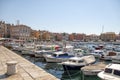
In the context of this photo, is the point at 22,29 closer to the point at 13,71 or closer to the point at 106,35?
the point at 106,35

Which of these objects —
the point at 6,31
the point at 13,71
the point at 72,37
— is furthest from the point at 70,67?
the point at 72,37

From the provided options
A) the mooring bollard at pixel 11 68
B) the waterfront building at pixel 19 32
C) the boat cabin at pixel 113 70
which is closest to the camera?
the mooring bollard at pixel 11 68

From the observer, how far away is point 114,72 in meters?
13.0

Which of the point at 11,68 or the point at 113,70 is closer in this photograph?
the point at 11,68

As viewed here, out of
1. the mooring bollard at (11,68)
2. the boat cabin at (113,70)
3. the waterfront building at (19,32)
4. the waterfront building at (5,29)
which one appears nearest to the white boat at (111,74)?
the boat cabin at (113,70)

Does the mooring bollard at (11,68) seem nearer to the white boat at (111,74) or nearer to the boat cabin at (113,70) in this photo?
the white boat at (111,74)

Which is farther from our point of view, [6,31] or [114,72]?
[6,31]

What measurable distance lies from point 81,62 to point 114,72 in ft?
25.8

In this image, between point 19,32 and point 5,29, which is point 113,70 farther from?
point 5,29

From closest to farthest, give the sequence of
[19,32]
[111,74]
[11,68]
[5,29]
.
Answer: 1. [11,68]
2. [111,74]
3. [19,32]
4. [5,29]

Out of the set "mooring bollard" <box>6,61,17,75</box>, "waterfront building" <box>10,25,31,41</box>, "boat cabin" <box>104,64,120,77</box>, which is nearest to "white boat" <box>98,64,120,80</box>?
"boat cabin" <box>104,64,120,77</box>

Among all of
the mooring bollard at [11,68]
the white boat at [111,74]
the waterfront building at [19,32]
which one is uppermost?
the waterfront building at [19,32]

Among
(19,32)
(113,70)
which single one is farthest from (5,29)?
(113,70)

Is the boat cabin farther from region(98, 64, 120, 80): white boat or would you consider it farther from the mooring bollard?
the mooring bollard
